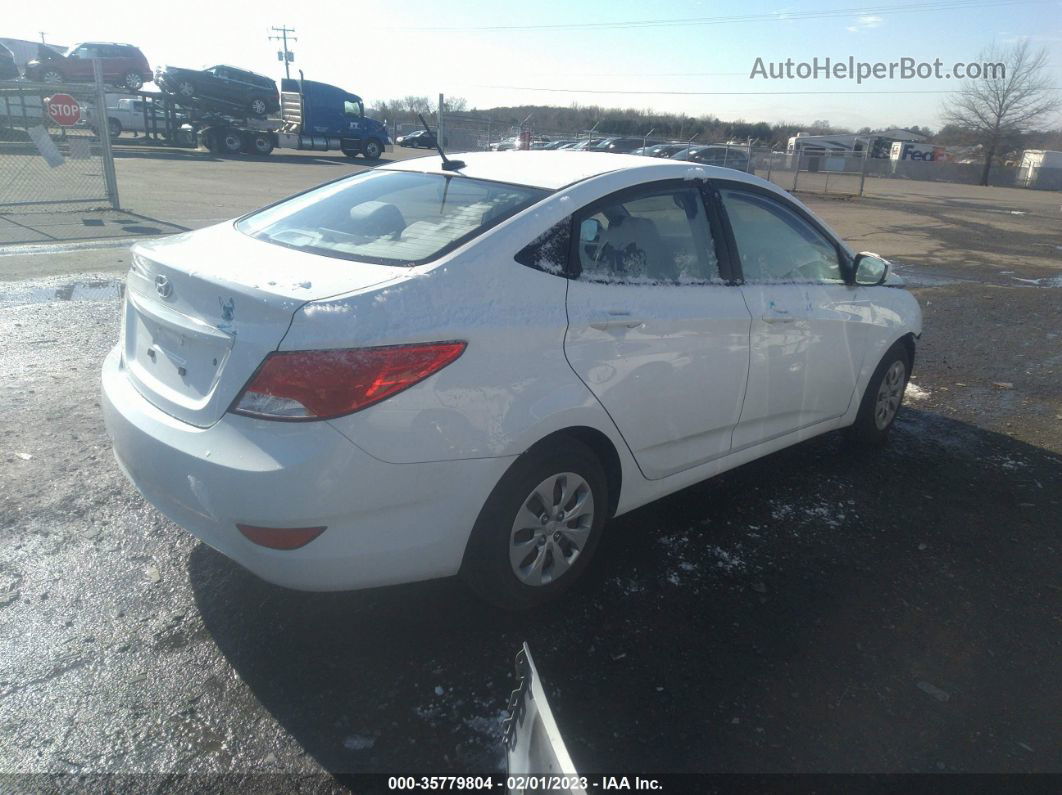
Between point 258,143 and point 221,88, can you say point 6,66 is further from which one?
point 258,143

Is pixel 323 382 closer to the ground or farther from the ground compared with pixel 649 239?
closer to the ground

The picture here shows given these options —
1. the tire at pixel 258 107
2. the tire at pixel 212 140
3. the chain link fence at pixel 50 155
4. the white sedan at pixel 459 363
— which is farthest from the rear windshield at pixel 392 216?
the tire at pixel 258 107

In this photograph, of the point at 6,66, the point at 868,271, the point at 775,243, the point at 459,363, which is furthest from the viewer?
the point at 6,66

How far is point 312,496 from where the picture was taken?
234 centimetres

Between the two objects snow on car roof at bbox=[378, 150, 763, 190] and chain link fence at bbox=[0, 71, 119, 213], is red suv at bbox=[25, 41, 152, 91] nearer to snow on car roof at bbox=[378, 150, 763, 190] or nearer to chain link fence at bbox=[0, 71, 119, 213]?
chain link fence at bbox=[0, 71, 119, 213]

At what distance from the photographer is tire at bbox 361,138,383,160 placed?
3597cm

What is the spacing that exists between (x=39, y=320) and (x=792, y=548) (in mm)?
6131

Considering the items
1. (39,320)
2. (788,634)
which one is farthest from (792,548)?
(39,320)

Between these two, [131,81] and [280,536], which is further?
[131,81]

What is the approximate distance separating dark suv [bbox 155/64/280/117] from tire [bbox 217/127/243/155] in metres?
0.89

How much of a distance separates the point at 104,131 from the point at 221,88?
2138 cm

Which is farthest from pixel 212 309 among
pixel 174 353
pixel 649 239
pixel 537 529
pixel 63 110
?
pixel 63 110

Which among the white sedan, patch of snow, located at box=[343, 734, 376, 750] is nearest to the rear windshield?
the white sedan

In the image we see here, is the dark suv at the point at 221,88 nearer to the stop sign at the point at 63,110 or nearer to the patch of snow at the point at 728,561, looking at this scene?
the stop sign at the point at 63,110
